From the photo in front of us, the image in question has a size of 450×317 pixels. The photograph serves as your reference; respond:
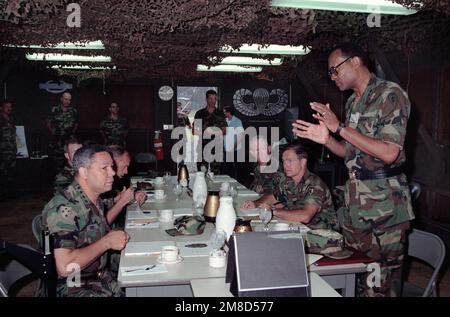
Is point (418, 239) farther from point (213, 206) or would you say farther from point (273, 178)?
point (273, 178)

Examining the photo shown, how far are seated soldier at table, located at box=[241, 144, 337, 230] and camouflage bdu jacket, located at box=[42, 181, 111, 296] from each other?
1304 mm

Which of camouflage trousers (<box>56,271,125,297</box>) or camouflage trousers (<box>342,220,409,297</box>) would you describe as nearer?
camouflage trousers (<box>56,271,125,297</box>)

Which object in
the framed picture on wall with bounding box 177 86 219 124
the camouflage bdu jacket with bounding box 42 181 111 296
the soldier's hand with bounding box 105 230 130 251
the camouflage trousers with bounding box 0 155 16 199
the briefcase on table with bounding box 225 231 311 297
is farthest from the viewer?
the framed picture on wall with bounding box 177 86 219 124

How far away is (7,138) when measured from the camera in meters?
8.81

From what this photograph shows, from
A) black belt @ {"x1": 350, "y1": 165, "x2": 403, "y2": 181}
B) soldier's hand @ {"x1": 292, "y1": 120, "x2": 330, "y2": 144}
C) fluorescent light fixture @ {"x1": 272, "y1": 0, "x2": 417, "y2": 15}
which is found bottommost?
black belt @ {"x1": 350, "y1": 165, "x2": 403, "y2": 181}

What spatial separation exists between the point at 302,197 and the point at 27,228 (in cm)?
488

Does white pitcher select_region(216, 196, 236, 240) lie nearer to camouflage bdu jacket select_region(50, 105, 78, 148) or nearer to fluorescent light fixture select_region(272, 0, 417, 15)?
fluorescent light fixture select_region(272, 0, 417, 15)

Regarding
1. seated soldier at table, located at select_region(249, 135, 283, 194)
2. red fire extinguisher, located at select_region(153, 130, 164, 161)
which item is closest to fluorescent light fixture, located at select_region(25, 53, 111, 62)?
red fire extinguisher, located at select_region(153, 130, 164, 161)

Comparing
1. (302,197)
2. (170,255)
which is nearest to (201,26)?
(302,197)

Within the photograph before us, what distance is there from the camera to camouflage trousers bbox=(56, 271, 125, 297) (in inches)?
90.9

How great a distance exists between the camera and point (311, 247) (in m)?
2.29

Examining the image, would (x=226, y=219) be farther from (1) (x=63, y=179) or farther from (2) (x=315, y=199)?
(1) (x=63, y=179)
